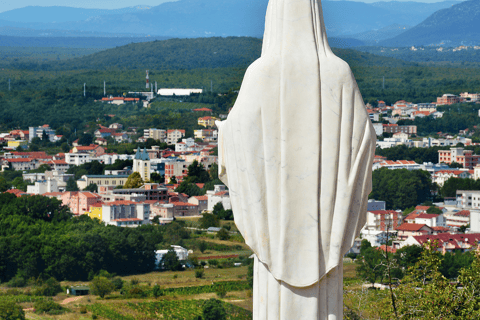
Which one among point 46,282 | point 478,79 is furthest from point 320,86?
point 478,79

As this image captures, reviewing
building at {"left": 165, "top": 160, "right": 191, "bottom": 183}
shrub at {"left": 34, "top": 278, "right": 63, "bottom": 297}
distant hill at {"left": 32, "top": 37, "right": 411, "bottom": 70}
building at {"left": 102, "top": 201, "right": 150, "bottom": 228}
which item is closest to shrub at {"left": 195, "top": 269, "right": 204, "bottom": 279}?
shrub at {"left": 34, "top": 278, "right": 63, "bottom": 297}

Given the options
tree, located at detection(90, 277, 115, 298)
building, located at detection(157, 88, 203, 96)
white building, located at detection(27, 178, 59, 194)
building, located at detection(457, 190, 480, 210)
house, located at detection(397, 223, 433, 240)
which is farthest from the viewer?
building, located at detection(157, 88, 203, 96)

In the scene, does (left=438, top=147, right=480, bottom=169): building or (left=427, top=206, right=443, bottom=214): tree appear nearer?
(left=427, top=206, right=443, bottom=214): tree

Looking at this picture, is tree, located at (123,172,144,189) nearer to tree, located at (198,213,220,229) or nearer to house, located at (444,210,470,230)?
tree, located at (198,213,220,229)

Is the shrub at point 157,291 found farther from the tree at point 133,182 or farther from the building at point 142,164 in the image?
the building at point 142,164

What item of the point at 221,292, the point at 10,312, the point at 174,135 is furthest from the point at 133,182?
the point at 174,135

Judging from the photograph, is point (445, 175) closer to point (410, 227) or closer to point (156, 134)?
point (410, 227)

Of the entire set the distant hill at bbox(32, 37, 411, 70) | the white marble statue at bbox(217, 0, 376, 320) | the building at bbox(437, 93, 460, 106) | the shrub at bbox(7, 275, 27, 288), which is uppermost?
the white marble statue at bbox(217, 0, 376, 320)

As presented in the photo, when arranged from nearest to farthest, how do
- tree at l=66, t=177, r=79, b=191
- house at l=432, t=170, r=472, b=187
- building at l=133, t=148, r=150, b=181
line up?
tree at l=66, t=177, r=79, b=191 → house at l=432, t=170, r=472, b=187 → building at l=133, t=148, r=150, b=181
